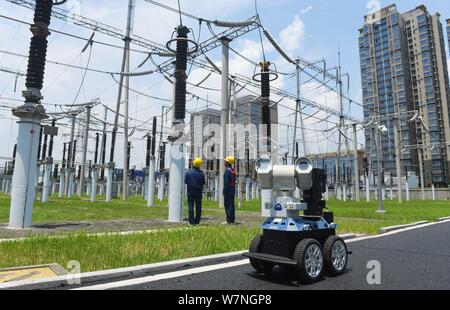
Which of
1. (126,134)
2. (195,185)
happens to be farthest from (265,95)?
(126,134)

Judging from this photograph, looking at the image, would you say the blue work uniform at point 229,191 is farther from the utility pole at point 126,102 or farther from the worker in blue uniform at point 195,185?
the utility pole at point 126,102

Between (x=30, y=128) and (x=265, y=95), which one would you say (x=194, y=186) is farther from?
(x=30, y=128)

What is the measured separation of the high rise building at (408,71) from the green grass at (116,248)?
66750 mm

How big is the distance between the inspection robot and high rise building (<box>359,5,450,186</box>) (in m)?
67.9

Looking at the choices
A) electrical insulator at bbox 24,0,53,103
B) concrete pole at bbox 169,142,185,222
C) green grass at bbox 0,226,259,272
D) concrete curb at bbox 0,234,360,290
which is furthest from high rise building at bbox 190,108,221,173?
concrete curb at bbox 0,234,360,290

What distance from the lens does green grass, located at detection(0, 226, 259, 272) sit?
16.3 ft

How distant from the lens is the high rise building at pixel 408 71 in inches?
2699

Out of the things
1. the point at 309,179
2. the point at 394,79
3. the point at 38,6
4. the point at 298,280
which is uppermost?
the point at 394,79

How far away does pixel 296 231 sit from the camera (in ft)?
14.0

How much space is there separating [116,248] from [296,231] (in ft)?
10.8

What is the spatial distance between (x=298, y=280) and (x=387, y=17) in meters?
81.0

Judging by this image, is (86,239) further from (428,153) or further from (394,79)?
(428,153)

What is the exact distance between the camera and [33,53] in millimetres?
9250
